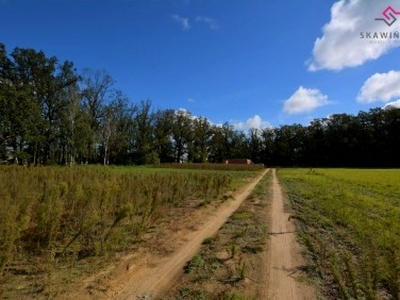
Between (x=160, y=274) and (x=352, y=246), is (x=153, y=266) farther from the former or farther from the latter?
(x=352, y=246)

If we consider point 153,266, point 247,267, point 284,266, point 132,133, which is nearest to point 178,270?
point 153,266

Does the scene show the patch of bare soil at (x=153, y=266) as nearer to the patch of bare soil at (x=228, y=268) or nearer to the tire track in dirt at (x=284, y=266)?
the patch of bare soil at (x=228, y=268)

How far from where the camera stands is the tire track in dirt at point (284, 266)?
5051mm

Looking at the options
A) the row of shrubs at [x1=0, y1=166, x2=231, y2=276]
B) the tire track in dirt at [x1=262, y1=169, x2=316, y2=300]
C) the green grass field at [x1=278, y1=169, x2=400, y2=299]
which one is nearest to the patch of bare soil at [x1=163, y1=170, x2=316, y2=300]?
the tire track in dirt at [x1=262, y1=169, x2=316, y2=300]

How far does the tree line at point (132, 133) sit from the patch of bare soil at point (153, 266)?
31.2 meters

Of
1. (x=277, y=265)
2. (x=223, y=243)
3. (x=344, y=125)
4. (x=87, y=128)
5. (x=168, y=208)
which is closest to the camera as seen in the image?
(x=277, y=265)

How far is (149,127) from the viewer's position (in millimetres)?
76125

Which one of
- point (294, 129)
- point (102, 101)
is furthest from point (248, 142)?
point (102, 101)

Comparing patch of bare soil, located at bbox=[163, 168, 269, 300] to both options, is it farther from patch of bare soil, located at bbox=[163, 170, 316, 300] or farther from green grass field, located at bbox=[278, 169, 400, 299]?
green grass field, located at bbox=[278, 169, 400, 299]

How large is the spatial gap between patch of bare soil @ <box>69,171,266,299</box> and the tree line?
102ft

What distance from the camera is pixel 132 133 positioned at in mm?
73062

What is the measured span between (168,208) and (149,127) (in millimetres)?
65650

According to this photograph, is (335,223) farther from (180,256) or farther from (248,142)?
(248,142)

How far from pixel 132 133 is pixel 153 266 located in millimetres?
68680
